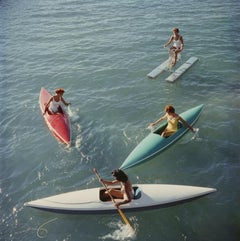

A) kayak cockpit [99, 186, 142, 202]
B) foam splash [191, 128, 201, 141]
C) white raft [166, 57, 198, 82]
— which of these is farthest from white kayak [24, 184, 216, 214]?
white raft [166, 57, 198, 82]

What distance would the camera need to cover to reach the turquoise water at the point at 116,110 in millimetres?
11758

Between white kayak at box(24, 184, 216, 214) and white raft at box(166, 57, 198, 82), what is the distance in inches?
348

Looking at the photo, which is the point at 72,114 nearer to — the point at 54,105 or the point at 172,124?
the point at 54,105

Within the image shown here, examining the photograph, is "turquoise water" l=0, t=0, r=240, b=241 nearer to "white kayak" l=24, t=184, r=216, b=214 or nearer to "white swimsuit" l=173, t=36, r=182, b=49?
"white kayak" l=24, t=184, r=216, b=214

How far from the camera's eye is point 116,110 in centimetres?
1766

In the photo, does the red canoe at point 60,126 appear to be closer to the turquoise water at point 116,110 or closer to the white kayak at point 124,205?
the turquoise water at point 116,110

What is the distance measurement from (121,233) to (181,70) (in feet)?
38.1

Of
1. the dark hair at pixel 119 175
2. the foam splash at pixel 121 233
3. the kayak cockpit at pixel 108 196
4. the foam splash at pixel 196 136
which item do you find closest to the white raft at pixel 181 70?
the foam splash at pixel 196 136

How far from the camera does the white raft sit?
19.5m

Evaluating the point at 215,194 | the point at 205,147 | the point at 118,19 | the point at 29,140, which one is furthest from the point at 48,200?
the point at 118,19

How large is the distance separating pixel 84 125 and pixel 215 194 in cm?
704

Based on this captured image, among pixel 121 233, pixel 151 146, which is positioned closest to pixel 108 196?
pixel 121 233

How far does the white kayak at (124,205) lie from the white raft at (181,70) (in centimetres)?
883

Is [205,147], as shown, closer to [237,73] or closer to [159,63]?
[237,73]
